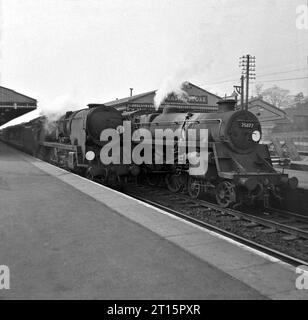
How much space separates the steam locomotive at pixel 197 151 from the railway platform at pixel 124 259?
3.11 meters

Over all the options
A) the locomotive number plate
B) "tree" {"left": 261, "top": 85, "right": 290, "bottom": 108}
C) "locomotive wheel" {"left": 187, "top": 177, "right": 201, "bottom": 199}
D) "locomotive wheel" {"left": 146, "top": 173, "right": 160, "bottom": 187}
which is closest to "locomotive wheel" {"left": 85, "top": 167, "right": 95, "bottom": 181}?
"locomotive wheel" {"left": 146, "top": 173, "right": 160, "bottom": 187}

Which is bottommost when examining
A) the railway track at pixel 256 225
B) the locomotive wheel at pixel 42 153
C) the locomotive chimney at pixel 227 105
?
the railway track at pixel 256 225

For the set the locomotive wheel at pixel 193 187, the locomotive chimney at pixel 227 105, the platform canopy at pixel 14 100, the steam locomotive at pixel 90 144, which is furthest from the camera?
the platform canopy at pixel 14 100

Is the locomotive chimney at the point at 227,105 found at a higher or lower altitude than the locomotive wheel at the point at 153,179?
higher

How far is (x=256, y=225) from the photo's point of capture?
8141 mm

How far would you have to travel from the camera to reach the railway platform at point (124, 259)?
152 inches

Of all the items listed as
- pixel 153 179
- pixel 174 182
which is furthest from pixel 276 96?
pixel 174 182

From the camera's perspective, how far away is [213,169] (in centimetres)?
1024

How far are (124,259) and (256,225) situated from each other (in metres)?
4.26

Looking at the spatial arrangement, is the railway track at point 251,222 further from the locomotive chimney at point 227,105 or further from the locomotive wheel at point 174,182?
the locomotive chimney at point 227,105

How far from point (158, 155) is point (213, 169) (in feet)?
8.12

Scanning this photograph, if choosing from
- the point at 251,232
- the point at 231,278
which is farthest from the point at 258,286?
the point at 251,232

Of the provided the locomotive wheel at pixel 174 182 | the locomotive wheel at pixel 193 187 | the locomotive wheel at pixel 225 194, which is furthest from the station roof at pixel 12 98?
the locomotive wheel at pixel 225 194
